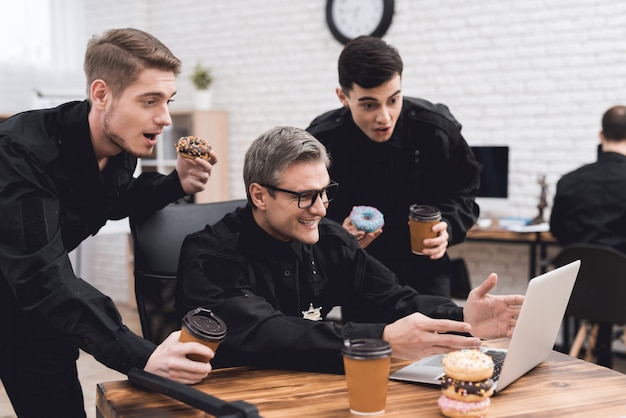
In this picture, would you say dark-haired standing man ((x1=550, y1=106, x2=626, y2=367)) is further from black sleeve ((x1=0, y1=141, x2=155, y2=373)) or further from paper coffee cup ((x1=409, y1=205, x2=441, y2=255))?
black sleeve ((x1=0, y1=141, x2=155, y2=373))

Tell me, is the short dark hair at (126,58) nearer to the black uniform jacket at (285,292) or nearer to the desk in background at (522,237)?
the black uniform jacket at (285,292)

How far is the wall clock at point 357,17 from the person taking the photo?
17.7 ft

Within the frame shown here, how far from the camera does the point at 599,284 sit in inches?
131

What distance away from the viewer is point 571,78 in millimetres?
4711

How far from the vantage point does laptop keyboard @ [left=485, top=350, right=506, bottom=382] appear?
→ 4.86ft

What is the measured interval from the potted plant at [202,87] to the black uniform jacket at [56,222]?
170 inches

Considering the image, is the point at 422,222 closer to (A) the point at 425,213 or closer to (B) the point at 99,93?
(A) the point at 425,213

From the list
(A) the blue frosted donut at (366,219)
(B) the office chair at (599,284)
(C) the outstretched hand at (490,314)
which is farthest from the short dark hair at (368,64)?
(B) the office chair at (599,284)

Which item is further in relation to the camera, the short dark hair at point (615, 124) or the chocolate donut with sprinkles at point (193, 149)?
the short dark hair at point (615, 124)

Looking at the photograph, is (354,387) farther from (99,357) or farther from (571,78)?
(571,78)

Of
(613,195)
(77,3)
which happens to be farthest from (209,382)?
(77,3)

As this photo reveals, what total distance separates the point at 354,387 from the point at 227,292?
0.54 m

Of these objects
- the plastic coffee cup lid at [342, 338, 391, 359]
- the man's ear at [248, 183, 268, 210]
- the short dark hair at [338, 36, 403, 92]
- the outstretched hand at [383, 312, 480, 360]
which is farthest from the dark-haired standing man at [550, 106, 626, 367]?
the plastic coffee cup lid at [342, 338, 391, 359]

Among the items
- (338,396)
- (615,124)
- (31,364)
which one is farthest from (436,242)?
(615,124)
